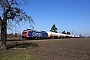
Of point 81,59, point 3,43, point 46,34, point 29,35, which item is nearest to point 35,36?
point 29,35

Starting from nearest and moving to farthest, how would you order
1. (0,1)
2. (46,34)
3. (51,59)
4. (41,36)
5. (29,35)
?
(51,59) < (0,1) < (29,35) < (41,36) < (46,34)

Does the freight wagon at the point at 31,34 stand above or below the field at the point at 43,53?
above

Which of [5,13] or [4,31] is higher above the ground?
[5,13]

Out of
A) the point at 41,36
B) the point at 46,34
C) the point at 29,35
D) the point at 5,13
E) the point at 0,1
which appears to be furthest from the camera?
the point at 46,34

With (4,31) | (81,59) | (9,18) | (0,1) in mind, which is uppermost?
(0,1)

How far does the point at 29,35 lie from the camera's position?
5178cm

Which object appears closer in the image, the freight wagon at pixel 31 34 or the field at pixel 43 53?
the field at pixel 43 53

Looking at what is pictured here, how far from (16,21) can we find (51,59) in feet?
25.8

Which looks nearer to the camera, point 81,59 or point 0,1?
point 81,59

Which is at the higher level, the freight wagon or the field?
the freight wagon

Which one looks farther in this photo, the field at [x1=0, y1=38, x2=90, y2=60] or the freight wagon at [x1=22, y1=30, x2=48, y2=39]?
the freight wagon at [x1=22, y1=30, x2=48, y2=39]

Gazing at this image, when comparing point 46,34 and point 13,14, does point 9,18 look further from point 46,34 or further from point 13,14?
point 46,34

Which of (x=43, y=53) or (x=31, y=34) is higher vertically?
(x=31, y=34)

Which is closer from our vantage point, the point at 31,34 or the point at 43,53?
the point at 43,53
